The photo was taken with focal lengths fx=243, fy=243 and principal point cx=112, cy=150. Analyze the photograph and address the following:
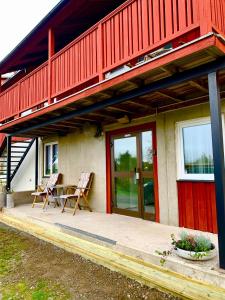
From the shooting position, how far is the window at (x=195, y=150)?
4.41 meters

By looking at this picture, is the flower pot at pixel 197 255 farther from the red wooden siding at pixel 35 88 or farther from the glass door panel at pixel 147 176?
the red wooden siding at pixel 35 88

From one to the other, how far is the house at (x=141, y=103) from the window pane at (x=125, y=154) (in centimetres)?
2

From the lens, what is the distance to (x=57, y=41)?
326 inches

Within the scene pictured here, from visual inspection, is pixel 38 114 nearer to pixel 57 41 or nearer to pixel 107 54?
pixel 107 54

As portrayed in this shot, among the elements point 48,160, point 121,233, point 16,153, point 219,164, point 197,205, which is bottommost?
point 121,233

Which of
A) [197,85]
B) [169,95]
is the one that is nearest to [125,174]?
[169,95]

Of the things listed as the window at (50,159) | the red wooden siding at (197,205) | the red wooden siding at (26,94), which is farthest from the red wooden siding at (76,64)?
the window at (50,159)

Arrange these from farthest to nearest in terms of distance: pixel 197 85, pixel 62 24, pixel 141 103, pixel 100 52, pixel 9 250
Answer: pixel 62 24 < pixel 141 103 < pixel 9 250 < pixel 100 52 < pixel 197 85

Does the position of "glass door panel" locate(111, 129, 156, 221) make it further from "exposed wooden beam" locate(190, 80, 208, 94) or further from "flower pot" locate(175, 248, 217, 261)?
"flower pot" locate(175, 248, 217, 261)

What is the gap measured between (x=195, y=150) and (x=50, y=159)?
217 inches

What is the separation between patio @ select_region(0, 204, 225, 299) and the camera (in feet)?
9.33

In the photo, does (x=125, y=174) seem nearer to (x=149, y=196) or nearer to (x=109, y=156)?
(x=109, y=156)

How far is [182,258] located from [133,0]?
3698mm

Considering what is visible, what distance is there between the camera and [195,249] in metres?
2.98
